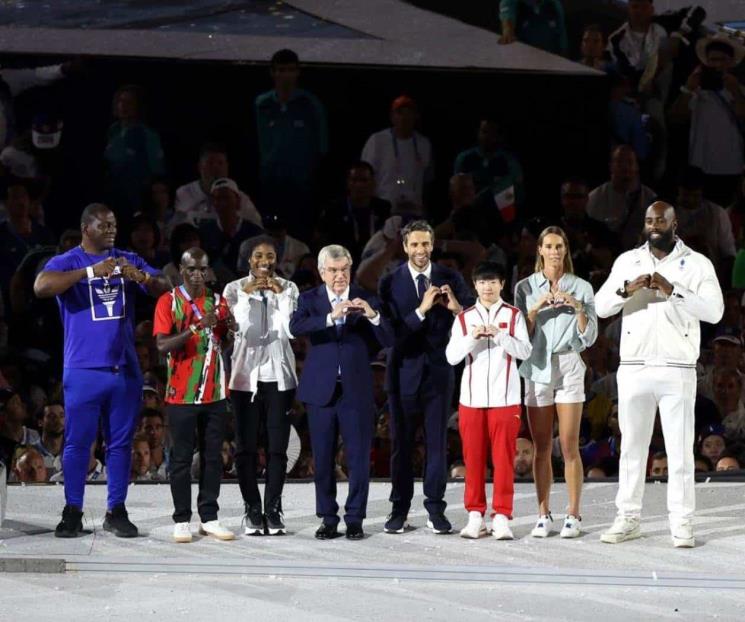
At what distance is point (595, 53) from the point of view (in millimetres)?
11914

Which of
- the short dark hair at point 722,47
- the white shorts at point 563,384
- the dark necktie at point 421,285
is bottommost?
the white shorts at point 563,384

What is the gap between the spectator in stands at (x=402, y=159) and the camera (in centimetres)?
1194

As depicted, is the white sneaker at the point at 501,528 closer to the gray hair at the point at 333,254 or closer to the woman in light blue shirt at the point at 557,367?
the woman in light blue shirt at the point at 557,367

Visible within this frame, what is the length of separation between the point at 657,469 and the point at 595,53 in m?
3.48

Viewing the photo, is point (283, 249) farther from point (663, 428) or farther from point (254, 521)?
point (663, 428)

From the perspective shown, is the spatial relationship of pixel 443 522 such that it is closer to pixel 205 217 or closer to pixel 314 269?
pixel 314 269

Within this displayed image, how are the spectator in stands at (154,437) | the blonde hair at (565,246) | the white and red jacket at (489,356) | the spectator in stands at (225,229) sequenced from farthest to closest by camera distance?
1. the spectator in stands at (225,229)
2. the spectator in stands at (154,437)
3. the blonde hair at (565,246)
4. the white and red jacket at (489,356)

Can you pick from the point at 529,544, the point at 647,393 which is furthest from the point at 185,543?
the point at 647,393

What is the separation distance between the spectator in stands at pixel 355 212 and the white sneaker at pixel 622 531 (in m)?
4.66

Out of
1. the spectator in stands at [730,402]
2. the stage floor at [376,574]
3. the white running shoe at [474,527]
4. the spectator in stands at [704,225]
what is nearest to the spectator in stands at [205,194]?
the spectator in stands at [704,225]

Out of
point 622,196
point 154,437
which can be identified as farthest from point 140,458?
point 622,196

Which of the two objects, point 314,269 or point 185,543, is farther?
point 314,269

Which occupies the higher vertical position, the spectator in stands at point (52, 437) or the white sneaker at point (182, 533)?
the spectator in stands at point (52, 437)

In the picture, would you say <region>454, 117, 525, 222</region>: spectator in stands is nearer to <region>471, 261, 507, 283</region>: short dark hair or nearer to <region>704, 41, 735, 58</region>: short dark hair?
<region>704, 41, 735, 58</region>: short dark hair
